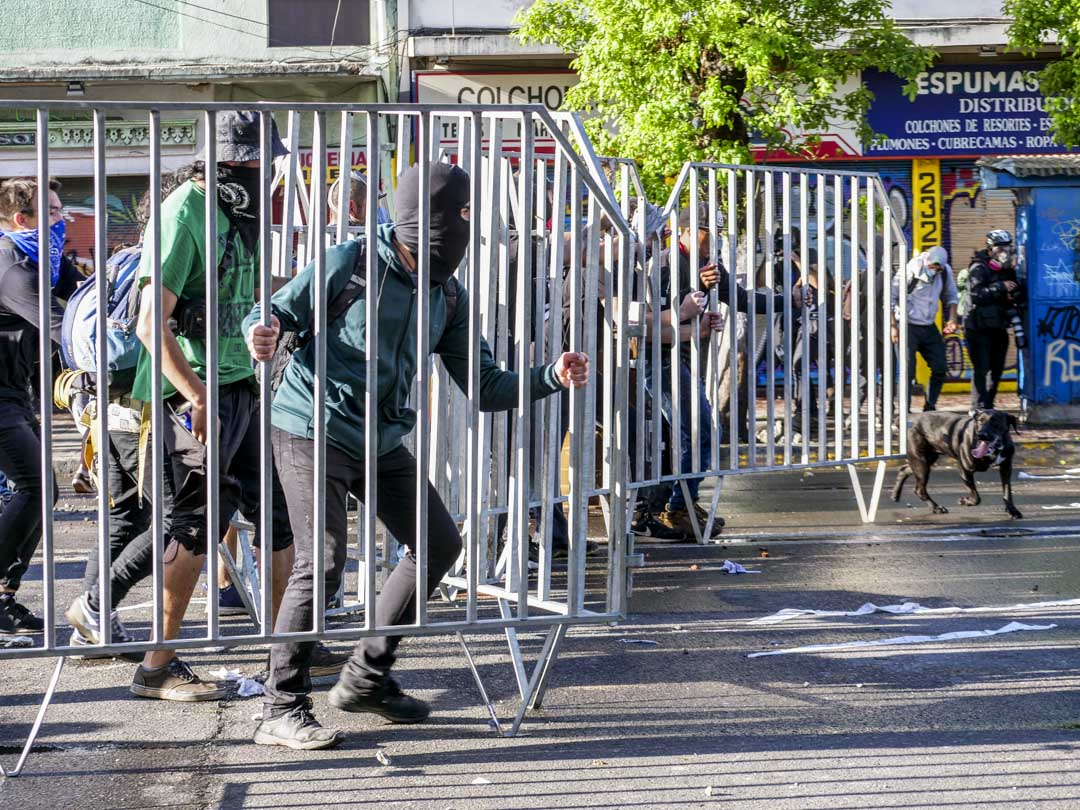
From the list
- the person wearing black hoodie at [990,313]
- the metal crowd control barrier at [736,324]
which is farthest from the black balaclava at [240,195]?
the person wearing black hoodie at [990,313]

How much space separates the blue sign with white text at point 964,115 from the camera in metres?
18.5

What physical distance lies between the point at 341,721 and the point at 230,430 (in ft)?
3.53

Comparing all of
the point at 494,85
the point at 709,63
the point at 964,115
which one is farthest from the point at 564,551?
the point at 964,115

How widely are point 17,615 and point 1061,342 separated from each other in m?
11.3

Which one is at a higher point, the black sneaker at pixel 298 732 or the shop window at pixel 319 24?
the shop window at pixel 319 24

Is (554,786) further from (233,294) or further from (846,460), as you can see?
(846,460)

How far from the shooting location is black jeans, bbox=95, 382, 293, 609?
4.98 metres

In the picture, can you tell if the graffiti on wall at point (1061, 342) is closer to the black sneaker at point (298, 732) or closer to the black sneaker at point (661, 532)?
the black sneaker at point (661, 532)

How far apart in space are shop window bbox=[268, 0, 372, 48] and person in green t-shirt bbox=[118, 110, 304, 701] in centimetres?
1423

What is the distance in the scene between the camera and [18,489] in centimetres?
638

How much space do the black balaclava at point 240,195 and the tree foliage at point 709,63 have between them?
27.2ft

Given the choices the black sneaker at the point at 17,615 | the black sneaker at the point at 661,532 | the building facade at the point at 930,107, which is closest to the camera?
the black sneaker at the point at 17,615

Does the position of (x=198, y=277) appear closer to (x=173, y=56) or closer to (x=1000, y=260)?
(x=1000, y=260)

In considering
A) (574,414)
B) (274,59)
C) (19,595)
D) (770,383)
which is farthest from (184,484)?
(274,59)
